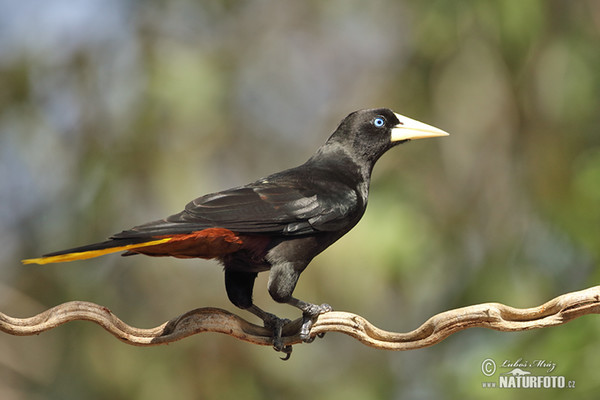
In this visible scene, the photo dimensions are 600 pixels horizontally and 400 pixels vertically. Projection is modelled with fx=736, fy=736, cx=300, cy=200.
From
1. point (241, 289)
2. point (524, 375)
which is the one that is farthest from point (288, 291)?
point (524, 375)

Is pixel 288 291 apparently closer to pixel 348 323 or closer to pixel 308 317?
pixel 308 317

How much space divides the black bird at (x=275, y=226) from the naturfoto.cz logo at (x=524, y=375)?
1.21 m

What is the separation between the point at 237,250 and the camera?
2.74m

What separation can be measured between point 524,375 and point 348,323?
143 centimetres

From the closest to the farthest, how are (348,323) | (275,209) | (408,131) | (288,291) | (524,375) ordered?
(348,323), (288,291), (275,209), (408,131), (524,375)

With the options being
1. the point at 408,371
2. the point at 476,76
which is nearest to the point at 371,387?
the point at 408,371

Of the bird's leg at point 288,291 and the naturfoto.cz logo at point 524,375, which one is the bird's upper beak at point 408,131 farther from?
the naturfoto.cz logo at point 524,375

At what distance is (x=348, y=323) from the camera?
252cm

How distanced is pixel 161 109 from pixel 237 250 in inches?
138

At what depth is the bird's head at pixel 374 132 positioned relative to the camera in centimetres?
331

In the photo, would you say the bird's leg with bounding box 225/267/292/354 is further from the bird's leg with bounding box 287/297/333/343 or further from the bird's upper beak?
the bird's upper beak

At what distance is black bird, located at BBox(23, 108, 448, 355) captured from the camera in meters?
2.51

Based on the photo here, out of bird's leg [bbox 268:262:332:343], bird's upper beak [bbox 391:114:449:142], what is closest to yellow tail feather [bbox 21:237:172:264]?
bird's leg [bbox 268:262:332:343]

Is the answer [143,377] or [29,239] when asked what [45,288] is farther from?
[143,377]
